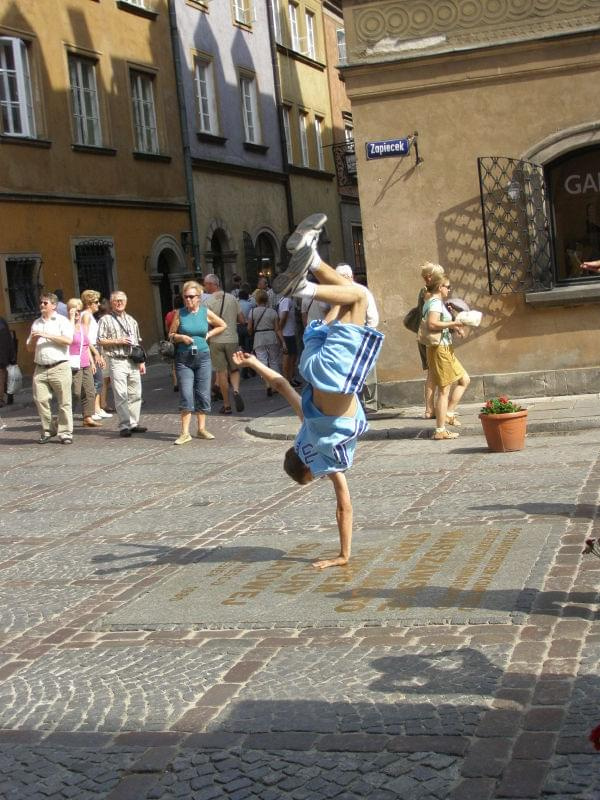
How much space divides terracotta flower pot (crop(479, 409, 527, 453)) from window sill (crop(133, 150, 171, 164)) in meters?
19.3

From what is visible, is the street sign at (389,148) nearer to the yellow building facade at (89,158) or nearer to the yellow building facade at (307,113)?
the yellow building facade at (89,158)

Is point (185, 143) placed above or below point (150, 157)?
above

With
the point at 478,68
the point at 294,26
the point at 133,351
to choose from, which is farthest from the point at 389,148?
the point at 294,26

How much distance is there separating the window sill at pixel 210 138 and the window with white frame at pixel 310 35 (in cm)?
785

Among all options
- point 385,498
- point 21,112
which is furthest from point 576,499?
point 21,112

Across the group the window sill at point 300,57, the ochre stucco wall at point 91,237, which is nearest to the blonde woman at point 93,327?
the ochre stucco wall at point 91,237

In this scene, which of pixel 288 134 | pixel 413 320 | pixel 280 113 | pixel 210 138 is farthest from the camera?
pixel 288 134

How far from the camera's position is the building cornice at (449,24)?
14.3 m

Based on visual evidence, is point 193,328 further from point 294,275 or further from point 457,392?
point 294,275

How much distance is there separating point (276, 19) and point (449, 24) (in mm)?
23447

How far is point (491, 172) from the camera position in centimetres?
1466

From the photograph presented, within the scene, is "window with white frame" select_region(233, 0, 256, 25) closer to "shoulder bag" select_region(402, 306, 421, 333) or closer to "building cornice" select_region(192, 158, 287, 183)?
"building cornice" select_region(192, 158, 287, 183)

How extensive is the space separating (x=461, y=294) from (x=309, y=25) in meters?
27.1

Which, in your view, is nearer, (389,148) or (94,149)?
(389,148)
